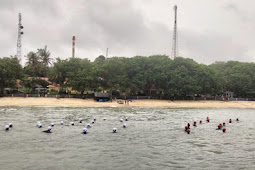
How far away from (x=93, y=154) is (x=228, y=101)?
7987 cm

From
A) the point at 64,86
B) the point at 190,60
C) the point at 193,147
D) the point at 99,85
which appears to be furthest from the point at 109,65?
the point at 193,147

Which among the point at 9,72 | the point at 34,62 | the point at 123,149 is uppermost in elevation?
the point at 34,62

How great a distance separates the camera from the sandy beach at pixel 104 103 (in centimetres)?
7056

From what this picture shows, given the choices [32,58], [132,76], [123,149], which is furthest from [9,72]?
[123,149]

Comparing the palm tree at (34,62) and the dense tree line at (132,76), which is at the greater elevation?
the palm tree at (34,62)

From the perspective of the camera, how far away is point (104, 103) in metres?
75.1

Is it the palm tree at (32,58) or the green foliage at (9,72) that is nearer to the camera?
the green foliage at (9,72)

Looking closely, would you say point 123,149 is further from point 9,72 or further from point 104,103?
point 9,72

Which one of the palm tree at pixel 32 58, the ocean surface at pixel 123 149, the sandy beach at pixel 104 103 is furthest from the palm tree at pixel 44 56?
the ocean surface at pixel 123 149

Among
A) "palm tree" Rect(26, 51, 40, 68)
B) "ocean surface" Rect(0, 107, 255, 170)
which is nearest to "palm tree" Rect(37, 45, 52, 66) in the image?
"palm tree" Rect(26, 51, 40, 68)

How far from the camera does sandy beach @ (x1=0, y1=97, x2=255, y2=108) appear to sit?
70562mm

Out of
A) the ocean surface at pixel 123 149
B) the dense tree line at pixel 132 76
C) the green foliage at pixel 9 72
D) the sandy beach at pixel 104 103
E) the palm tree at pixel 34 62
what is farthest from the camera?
the palm tree at pixel 34 62

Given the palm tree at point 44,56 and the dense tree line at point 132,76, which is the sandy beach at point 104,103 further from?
the palm tree at point 44,56

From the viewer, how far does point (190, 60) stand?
9638 cm
